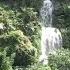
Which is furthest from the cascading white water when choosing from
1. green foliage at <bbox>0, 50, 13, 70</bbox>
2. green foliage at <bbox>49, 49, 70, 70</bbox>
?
green foliage at <bbox>0, 50, 13, 70</bbox>

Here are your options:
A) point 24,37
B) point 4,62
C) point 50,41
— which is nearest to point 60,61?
point 24,37

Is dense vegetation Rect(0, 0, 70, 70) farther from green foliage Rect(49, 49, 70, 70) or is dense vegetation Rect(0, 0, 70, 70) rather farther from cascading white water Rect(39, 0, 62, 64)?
cascading white water Rect(39, 0, 62, 64)

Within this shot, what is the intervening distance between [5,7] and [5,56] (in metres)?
5.04

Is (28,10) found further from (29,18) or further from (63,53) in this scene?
(63,53)

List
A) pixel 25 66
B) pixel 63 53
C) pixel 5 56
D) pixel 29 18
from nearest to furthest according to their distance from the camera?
pixel 5 56 → pixel 25 66 → pixel 63 53 → pixel 29 18

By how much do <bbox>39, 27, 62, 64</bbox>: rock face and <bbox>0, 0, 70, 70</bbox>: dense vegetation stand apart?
1.34 ft

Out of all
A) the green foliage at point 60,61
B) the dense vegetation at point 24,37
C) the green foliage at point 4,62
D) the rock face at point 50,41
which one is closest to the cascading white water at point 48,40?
the rock face at point 50,41

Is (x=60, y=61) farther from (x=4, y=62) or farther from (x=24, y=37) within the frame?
(x=4, y=62)

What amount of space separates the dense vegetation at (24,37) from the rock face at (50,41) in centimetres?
41

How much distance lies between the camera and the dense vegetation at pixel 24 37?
48.9 feet

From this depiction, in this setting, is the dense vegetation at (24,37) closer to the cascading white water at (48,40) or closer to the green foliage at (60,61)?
the green foliage at (60,61)

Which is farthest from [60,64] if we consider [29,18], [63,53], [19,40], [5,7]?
[5,7]

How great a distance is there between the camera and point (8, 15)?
17.4m

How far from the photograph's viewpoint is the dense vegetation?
48.9 feet
